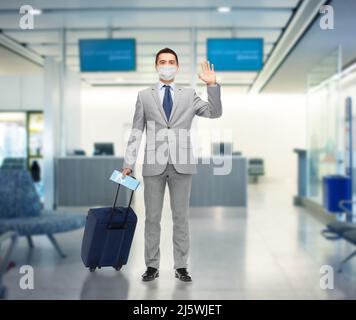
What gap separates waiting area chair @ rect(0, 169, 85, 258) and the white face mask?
65.6 inches

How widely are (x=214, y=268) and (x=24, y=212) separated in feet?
5.78

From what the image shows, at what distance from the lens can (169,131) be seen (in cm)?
122

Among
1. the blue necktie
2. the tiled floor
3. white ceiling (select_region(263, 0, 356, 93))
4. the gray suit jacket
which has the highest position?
white ceiling (select_region(263, 0, 356, 93))

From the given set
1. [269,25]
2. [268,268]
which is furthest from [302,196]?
[268,268]

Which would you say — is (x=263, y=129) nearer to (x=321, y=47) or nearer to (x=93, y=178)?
(x=321, y=47)

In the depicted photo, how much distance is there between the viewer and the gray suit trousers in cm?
122

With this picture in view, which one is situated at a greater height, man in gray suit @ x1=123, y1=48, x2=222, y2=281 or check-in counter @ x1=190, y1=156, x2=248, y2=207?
man in gray suit @ x1=123, y1=48, x2=222, y2=281

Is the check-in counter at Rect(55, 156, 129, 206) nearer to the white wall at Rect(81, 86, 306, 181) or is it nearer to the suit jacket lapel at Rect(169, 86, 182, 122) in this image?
the suit jacket lapel at Rect(169, 86, 182, 122)

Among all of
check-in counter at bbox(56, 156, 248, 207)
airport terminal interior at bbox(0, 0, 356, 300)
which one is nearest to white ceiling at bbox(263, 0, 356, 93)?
airport terminal interior at bbox(0, 0, 356, 300)

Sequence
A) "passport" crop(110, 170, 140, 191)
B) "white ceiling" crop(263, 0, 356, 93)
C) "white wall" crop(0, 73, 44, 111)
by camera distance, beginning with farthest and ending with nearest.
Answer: "white wall" crop(0, 73, 44, 111), "white ceiling" crop(263, 0, 356, 93), "passport" crop(110, 170, 140, 191)

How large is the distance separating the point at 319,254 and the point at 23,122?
7662 millimetres

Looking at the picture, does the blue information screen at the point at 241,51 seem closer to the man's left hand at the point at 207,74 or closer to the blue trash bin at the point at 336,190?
the blue trash bin at the point at 336,190
